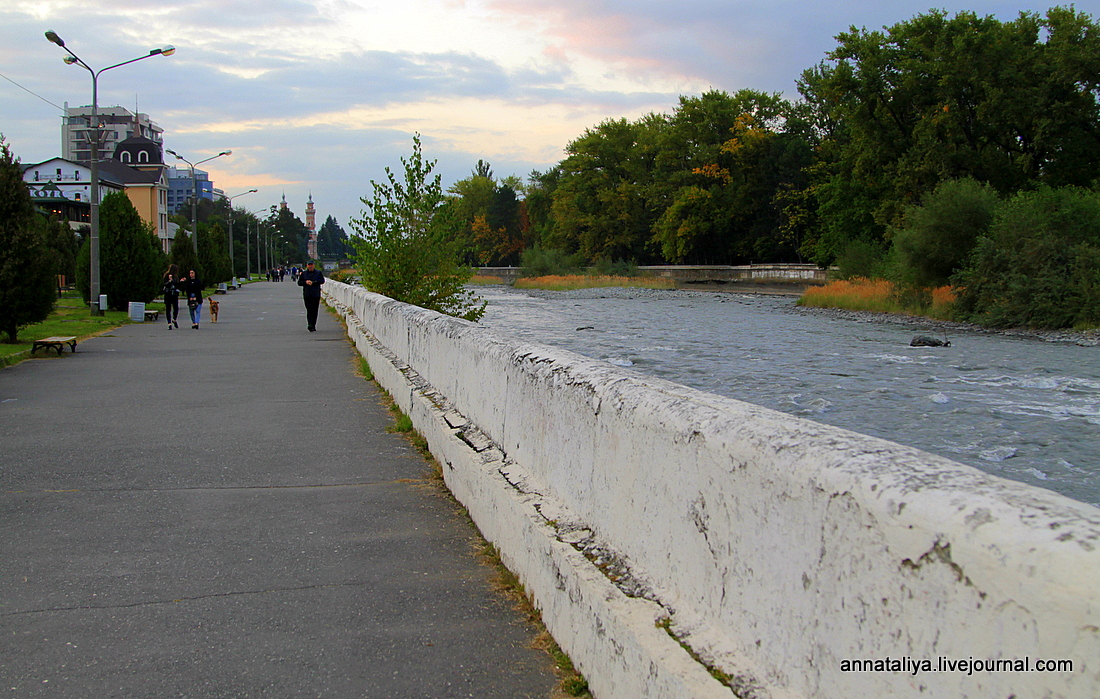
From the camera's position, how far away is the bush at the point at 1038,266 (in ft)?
109

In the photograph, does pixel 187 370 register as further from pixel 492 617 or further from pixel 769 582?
pixel 769 582

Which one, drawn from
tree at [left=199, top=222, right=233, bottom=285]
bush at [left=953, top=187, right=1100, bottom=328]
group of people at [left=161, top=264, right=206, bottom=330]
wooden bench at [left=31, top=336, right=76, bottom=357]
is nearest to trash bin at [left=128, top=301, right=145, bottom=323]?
group of people at [left=161, top=264, right=206, bottom=330]

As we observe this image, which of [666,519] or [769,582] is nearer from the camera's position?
[769,582]

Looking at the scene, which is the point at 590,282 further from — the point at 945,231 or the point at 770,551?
the point at 770,551

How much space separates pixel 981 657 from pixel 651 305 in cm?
5595

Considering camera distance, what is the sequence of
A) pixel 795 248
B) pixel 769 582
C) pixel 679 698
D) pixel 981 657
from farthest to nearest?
pixel 795 248 < pixel 679 698 < pixel 769 582 < pixel 981 657

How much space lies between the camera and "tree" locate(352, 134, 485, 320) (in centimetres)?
2034

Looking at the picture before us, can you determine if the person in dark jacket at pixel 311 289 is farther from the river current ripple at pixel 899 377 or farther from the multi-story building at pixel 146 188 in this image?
the multi-story building at pixel 146 188

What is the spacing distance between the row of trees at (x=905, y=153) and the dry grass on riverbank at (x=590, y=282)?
3645 mm

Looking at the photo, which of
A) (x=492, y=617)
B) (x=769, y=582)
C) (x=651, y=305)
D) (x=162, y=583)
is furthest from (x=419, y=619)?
(x=651, y=305)

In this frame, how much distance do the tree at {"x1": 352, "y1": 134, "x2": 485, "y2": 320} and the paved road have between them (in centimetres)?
996

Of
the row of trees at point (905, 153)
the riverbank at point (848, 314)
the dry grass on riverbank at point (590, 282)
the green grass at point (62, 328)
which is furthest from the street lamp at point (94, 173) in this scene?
the dry grass on riverbank at point (590, 282)

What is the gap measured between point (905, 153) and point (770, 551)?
5109 cm

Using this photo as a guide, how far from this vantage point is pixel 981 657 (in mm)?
1840
